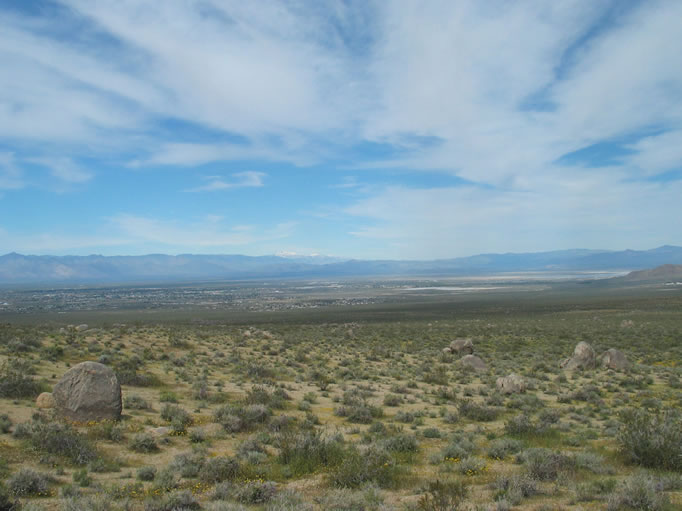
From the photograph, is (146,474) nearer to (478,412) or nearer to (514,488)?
(514,488)

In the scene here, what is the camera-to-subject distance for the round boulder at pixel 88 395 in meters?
11.2

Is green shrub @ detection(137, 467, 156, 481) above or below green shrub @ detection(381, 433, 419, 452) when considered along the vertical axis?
above

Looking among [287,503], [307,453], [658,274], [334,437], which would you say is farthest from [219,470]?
[658,274]

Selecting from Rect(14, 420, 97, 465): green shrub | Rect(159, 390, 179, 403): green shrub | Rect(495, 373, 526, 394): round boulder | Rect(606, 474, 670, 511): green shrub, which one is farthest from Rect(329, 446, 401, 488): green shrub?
Rect(495, 373, 526, 394): round boulder

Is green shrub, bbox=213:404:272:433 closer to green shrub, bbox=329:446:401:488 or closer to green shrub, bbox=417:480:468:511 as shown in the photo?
green shrub, bbox=329:446:401:488

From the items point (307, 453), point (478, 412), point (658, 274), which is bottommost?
point (658, 274)

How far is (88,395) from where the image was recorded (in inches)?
445

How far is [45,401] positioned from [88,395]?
2.12m

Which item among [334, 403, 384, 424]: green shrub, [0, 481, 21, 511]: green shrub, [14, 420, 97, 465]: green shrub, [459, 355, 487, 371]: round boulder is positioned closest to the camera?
[0, 481, 21, 511]: green shrub

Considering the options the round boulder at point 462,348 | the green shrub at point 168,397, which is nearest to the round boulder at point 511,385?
the round boulder at point 462,348

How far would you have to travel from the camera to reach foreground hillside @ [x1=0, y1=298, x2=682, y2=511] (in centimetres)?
721

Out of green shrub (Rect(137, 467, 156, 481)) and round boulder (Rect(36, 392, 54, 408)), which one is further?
round boulder (Rect(36, 392, 54, 408))

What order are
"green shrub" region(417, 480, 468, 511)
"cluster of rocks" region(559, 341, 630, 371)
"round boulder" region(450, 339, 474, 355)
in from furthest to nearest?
"round boulder" region(450, 339, 474, 355) → "cluster of rocks" region(559, 341, 630, 371) → "green shrub" region(417, 480, 468, 511)

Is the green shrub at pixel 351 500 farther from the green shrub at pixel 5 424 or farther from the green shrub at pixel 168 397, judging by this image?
the green shrub at pixel 168 397
